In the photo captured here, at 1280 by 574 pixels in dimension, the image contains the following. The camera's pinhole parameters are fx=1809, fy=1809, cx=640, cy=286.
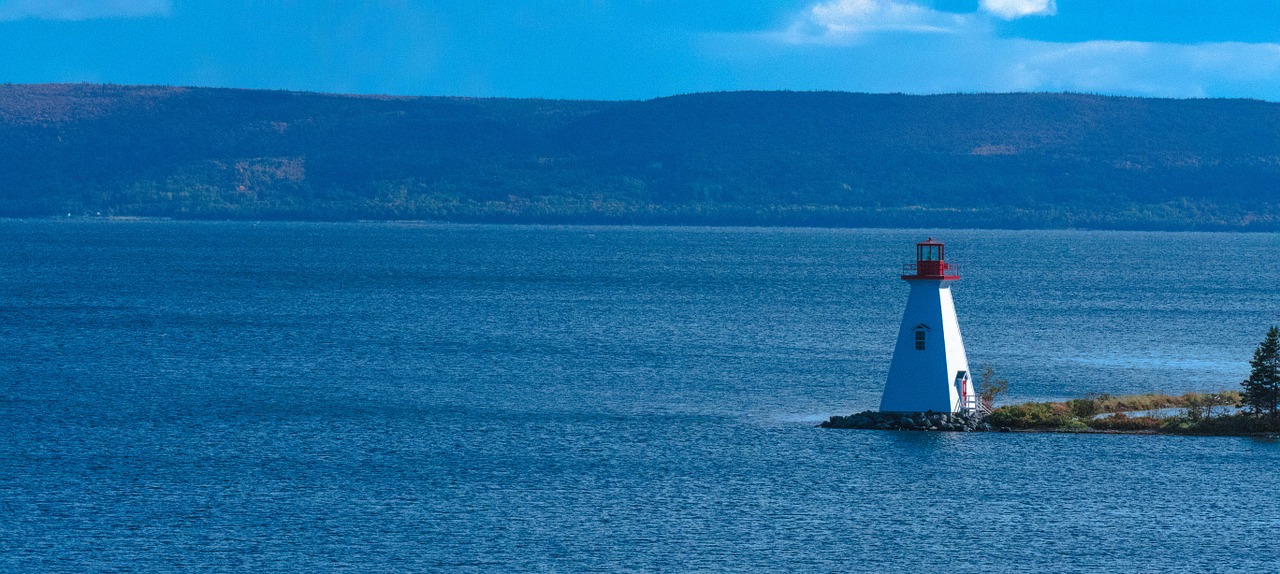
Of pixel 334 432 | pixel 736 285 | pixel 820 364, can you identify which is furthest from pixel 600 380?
pixel 736 285

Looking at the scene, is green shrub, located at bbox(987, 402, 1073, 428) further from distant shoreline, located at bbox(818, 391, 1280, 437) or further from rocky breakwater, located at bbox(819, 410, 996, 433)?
rocky breakwater, located at bbox(819, 410, 996, 433)

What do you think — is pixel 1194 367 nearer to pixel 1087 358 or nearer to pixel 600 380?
pixel 1087 358

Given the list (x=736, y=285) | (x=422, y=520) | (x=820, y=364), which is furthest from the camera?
(x=736, y=285)

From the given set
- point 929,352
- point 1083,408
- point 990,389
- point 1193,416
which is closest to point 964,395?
point 929,352

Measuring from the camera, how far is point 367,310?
10112 centimetres

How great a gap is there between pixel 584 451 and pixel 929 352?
9.56m

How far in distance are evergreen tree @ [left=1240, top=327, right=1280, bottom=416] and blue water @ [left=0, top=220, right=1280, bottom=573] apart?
2.06 meters

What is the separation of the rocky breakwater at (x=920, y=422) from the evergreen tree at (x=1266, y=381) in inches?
289

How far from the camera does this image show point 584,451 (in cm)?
4859

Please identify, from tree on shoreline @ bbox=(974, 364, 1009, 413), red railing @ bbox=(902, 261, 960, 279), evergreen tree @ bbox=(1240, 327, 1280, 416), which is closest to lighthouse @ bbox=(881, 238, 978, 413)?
red railing @ bbox=(902, 261, 960, 279)

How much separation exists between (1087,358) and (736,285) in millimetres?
60160

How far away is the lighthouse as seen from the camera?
47656 millimetres

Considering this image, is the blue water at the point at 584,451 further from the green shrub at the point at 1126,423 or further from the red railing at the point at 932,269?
the red railing at the point at 932,269

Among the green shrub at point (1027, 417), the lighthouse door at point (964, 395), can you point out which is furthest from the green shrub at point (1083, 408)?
the lighthouse door at point (964, 395)
